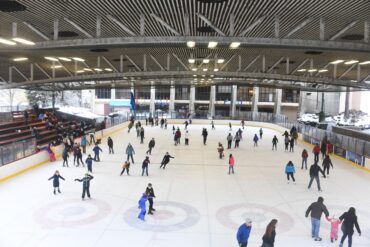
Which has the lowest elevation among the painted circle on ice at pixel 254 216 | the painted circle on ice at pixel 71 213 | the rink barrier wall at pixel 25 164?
the painted circle on ice at pixel 71 213

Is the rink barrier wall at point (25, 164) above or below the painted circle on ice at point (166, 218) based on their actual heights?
above

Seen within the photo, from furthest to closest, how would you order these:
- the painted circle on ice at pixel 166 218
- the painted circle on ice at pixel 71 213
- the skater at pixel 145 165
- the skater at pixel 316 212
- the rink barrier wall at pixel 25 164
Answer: the skater at pixel 145 165
the rink barrier wall at pixel 25 164
the painted circle on ice at pixel 71 213
the painted circle on ice at pixel 166 218
the skater at pixel 316 212

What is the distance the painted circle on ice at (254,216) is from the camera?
9445 millimetres

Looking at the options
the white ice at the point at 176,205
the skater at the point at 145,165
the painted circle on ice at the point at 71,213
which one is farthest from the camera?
the skater at the point at 145,165

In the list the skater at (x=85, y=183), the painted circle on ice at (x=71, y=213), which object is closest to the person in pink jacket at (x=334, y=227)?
the painted circle on ice at (x=71, y=213)

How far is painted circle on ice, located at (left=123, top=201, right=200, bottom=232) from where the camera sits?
30.2 feet

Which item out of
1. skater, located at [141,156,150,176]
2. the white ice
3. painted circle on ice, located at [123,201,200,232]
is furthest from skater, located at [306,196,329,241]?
skater, located at [141,156,150,176]

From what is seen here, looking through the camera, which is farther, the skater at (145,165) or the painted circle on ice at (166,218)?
the skater at (145,165)

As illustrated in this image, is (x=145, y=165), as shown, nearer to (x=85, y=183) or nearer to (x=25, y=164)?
(x=85, y=183)

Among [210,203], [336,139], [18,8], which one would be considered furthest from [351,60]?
[18,8]

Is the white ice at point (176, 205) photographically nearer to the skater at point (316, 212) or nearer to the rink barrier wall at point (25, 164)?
the skater at point (316, 212)

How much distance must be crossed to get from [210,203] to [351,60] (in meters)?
15.5

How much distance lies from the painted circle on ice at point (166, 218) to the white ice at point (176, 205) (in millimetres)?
30

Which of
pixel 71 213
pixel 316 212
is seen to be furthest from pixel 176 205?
pixel 316 212
